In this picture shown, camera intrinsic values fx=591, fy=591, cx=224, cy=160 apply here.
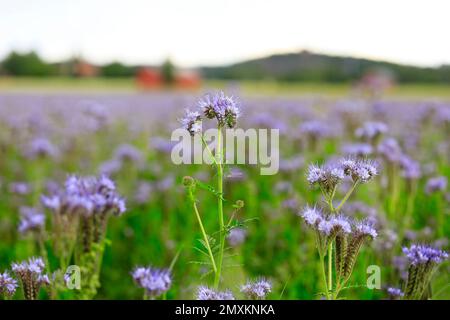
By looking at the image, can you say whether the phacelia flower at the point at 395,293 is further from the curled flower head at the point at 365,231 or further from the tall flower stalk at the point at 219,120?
the tall flower stalk at the point at 219,120

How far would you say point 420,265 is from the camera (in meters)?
2.19

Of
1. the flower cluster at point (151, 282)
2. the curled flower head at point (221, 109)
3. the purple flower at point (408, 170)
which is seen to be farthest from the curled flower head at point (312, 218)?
the purple flower at point (408, 170)

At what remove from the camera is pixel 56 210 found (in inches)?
100

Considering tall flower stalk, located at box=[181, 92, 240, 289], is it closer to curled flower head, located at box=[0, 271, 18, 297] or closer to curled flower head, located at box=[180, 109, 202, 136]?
curled flower head, located at box=[180, 109, 202, 136]

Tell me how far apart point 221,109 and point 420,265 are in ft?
3.09

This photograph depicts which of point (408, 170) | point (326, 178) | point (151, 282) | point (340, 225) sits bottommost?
point (151, 282)

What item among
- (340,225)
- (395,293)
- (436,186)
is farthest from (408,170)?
(340,225)

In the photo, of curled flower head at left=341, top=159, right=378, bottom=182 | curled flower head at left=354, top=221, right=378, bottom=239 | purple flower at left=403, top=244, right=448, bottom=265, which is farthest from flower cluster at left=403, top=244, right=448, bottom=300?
curled flower head at left=341, top=159, right=378, bottom=182

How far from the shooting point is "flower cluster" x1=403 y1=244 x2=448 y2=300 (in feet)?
7.09

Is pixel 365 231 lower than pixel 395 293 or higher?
higher

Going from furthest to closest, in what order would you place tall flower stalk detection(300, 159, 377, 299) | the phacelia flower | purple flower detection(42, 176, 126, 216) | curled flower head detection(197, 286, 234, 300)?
1. the phacelia flower
2. purple flower detection(42, 176, 126, 216)
3. tall flower stalk detection(300, 159, 377, 299)
4. curled flower head detection(197, 286, 234, 300)

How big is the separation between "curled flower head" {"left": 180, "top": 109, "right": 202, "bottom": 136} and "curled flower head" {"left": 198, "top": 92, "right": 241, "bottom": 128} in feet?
0.11

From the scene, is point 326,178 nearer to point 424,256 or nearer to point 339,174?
point 339,174
